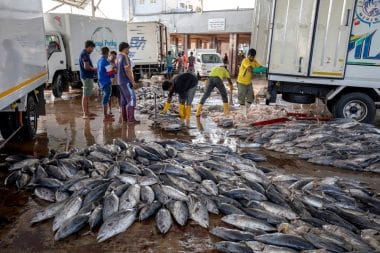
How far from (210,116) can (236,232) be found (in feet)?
22.7

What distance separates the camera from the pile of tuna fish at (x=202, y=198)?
359cm

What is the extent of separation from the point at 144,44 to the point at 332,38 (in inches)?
602

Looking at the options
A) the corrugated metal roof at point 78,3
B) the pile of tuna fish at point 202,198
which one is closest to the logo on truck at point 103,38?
the corrugated metal roof at point 78,3

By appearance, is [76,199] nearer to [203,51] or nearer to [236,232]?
[236,232]

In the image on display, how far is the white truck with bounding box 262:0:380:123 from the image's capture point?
7973 millimetres

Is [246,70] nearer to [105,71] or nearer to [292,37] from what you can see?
[292,37]

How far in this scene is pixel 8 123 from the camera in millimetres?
6453

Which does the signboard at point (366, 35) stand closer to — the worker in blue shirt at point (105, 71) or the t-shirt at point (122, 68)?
the t-shirt at point (122, 68)

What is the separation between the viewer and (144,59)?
21.7 m

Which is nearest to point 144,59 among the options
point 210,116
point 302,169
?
point 210,116

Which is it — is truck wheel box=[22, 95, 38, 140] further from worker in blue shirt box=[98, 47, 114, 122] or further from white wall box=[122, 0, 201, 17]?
white wall box=[122, 0, 201, 17]

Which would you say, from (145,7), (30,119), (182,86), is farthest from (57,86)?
(145,7)

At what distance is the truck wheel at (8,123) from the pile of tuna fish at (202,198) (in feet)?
3.14

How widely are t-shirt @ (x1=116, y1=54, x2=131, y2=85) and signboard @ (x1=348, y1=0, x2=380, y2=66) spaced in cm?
560
